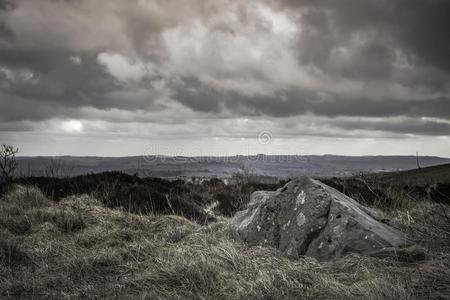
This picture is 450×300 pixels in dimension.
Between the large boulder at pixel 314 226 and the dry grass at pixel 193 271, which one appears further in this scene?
the large boulder at pixel 314 226

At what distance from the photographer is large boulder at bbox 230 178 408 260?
453 centimetres

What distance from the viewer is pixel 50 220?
7.11 meters

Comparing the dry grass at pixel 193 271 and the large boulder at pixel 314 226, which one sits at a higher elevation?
the large boulder at pixel 314 226

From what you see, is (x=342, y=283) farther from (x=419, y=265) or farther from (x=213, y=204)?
(x=213, y=204)

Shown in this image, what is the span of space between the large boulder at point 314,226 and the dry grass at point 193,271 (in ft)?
0.91

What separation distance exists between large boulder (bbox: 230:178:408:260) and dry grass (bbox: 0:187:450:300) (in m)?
0.28

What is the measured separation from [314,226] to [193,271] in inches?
74.6

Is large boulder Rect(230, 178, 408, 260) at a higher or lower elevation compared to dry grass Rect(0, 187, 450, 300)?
higher

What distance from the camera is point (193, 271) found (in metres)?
3.82

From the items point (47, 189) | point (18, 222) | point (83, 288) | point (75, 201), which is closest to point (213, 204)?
point (75, 201)

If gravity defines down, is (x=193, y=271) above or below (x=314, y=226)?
below

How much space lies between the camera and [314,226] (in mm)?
4930

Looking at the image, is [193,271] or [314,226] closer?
[193,271]

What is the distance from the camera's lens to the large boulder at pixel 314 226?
4527 mm
